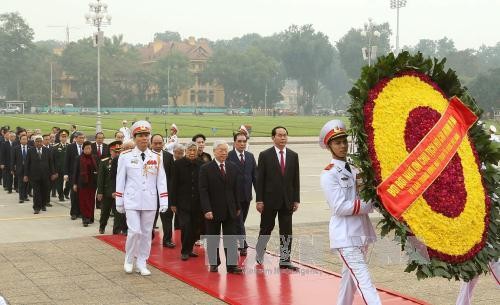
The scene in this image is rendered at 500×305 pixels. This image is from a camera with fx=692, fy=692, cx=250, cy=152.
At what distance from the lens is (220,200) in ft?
28.4

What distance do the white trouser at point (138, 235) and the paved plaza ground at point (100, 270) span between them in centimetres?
25

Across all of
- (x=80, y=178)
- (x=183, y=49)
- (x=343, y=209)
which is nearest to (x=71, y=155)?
(x=80, y=178)

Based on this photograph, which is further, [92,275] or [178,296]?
[92,275]

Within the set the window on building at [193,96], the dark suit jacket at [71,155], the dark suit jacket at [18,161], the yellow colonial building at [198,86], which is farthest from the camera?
the window on building at [193,96]

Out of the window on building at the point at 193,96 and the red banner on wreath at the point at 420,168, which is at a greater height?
the window on building at the point at 193,96

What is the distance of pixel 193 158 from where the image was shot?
381 inches

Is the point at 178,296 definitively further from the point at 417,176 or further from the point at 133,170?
the point at 417,176

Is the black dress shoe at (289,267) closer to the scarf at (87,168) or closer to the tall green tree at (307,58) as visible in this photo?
the scarf at (87,168)

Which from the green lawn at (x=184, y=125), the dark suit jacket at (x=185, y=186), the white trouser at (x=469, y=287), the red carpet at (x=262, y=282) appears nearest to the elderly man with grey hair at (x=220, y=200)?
the red carpet at (x=262, y=282)

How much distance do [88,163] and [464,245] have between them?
9.07 meters

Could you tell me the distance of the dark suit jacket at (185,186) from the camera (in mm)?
9516

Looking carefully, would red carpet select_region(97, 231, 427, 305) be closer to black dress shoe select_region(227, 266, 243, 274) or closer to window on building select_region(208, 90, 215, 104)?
black dress shoe select_region(227, 266, 243, 274)

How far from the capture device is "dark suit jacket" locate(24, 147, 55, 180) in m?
14.4

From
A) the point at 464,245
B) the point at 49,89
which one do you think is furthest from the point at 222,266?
the point at 49,89
